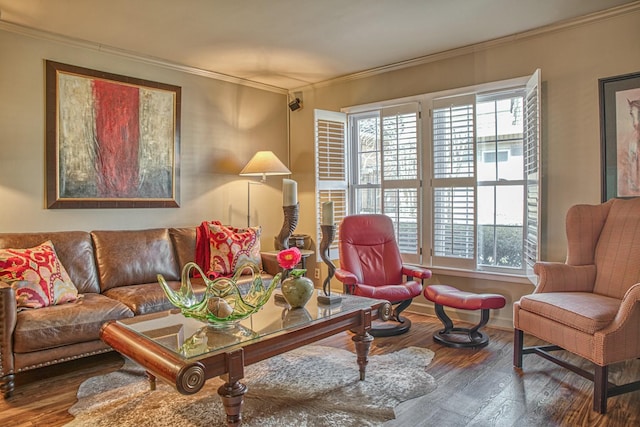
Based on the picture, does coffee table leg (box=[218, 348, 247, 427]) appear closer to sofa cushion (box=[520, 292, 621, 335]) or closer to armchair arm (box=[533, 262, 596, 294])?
sofa cushion (box=[520, 292, 621, 335])

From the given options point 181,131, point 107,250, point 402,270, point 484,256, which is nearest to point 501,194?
point 484,256

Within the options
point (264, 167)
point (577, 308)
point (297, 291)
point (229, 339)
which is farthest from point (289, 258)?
point (264, 167)

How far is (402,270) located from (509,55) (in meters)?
2.12

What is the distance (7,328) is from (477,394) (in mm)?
2791

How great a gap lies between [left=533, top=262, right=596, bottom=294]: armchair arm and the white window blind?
2.18m

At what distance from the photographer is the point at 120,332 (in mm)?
2246

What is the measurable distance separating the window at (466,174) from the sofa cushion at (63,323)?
2.70 meters

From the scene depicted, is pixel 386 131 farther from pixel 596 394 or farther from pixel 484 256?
pixel 596 394

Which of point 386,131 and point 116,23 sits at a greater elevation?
point 116,23

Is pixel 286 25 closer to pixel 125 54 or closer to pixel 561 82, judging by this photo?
pixel 125 54


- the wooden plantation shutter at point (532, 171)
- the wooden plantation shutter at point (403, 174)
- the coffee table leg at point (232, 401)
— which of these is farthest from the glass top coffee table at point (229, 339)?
the wooden plantation shutter at point (403, 174)

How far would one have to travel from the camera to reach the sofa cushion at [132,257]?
362cm

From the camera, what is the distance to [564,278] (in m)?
3.01

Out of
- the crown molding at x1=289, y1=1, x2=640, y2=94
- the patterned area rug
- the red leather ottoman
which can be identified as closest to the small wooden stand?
the patterned area rug
